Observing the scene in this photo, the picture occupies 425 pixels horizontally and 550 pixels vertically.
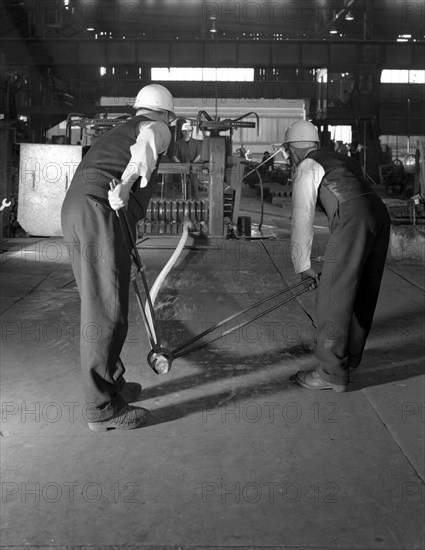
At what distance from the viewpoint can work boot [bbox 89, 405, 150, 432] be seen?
3.61 meters

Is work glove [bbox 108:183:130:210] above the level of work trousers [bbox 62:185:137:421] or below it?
above

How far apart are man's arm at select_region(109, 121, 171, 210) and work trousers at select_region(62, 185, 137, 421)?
12 cm

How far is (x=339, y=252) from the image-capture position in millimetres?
4137

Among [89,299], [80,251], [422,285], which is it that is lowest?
[422,285]

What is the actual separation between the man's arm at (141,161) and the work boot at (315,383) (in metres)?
1.59

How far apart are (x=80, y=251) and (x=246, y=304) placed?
130 inches

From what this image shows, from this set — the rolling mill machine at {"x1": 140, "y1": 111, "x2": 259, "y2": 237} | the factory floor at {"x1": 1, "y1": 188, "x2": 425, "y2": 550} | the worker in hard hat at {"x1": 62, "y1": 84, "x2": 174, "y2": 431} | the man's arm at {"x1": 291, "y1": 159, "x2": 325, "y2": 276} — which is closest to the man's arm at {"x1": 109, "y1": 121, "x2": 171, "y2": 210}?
the worker in hard hat at {"x1": 62, "y1": 84, "x2": 174, "y2": 431}

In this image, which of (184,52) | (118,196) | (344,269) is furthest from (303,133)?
(184,52)

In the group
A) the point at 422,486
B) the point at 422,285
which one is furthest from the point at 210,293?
the point at 422,486

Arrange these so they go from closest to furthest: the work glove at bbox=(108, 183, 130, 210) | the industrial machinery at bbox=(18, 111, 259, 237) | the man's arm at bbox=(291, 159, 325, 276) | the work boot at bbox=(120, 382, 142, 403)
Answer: the work glove at bbox=(108, 183, 130, 210) → the work boot at bbox=(120, 382, 142, 403) → the man's arm at bbox=(291, 159, 325, 276) → the industrial machinery at bbox=(18, 111, 259, 237)

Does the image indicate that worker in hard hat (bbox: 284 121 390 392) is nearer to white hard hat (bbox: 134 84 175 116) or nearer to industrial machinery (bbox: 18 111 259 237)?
white hard hat (bbox: 134 84 175 116)

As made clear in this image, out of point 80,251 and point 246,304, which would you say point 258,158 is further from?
point 80,251

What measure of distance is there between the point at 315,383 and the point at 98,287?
152 centimetres

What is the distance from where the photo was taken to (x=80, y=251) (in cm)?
357
